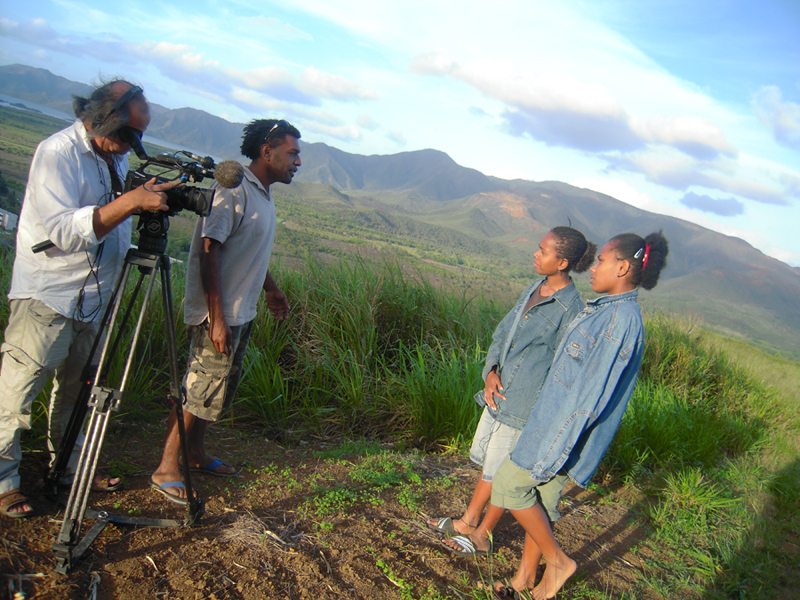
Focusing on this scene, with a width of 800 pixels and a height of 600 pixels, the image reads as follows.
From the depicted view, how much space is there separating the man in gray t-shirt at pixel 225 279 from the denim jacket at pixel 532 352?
4.82ft

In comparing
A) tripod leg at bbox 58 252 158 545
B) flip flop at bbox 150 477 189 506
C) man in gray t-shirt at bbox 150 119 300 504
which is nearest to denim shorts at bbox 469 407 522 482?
man in gray t-shirt at bbox 150 119 300 504

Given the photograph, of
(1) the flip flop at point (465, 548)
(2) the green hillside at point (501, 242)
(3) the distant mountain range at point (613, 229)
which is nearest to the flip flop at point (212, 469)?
(1) the flip flop at point (465, 548)

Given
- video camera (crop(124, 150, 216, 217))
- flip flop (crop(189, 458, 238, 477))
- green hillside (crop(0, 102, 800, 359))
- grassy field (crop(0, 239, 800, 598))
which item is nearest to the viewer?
video camera (crop(124, 150, 216, 217))

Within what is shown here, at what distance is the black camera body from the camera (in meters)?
2.05

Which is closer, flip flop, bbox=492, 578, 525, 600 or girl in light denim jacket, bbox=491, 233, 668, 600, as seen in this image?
girl in light denim jacket, bbox=491, 233, 668, 600

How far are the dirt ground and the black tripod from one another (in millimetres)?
74

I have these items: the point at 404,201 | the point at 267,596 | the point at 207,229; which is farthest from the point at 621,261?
the point at 404,201

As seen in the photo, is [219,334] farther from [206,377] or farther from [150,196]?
[150,196]

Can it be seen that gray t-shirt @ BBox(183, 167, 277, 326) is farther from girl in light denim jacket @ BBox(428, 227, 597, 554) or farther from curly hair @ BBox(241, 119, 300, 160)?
girl in light denim jacket @ BBox(428, 227, 597, 554)

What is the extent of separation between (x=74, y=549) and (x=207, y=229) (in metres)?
1.47

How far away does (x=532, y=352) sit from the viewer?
2.56 m

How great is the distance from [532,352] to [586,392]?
46 cm

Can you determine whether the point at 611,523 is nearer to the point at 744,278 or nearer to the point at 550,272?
the point at 550,272

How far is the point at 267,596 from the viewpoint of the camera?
204cm
